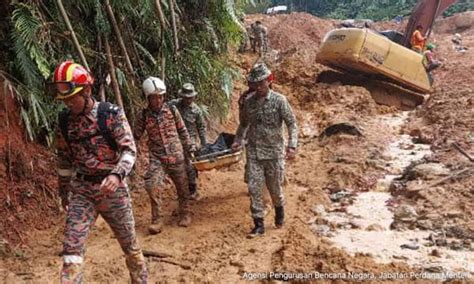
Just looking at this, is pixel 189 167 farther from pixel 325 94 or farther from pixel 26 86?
pixel 325 94

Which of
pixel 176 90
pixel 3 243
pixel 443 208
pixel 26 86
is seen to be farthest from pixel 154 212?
pixel 443 208

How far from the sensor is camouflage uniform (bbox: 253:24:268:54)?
1736cm

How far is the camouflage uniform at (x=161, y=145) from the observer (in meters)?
6.01

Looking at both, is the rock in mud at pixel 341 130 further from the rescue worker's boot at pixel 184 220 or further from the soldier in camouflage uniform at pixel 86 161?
the soldier in camouflage uniform at pixel 86 161

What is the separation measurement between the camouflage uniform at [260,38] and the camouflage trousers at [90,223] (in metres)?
14.2

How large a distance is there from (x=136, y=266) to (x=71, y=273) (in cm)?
61

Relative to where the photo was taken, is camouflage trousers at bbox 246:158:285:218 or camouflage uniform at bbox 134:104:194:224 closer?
camouflage trousers at bbox 246:158:285:218

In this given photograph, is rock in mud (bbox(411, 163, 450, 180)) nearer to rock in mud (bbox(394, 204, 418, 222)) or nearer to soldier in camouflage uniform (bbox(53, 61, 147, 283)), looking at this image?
rock in mud (bbox(394, 204, 418, 222))

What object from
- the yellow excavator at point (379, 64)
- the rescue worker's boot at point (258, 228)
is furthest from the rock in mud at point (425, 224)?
the yellow excavator at point (379, 64)

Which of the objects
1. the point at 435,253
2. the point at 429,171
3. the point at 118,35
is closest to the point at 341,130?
the point at 429,171

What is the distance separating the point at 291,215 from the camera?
657cm

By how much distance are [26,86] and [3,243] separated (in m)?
1.82

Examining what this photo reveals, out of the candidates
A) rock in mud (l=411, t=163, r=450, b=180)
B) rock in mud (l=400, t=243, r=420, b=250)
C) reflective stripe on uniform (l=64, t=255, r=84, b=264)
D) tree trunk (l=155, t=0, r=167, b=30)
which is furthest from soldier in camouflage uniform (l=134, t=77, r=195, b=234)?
rock in mud (l=411, t=163, r=450, b=180)

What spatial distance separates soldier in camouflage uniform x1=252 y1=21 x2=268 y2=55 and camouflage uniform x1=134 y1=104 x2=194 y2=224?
1180 cm
